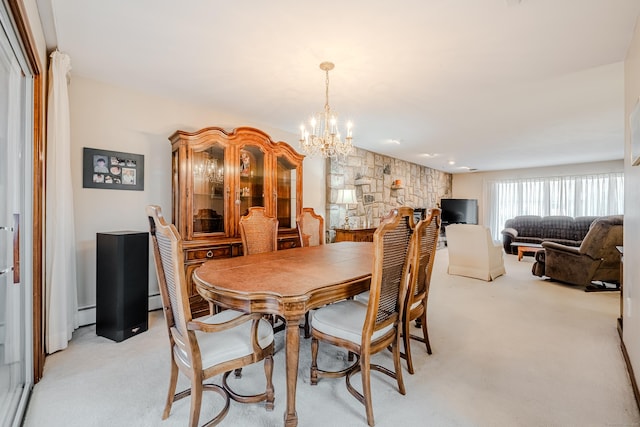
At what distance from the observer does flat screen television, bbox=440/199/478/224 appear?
873 centimetres

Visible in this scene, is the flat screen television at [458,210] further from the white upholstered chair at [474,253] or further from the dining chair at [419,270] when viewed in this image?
the dining chair at [419,270]

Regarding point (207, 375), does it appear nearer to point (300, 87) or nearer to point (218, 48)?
point (218, 48)

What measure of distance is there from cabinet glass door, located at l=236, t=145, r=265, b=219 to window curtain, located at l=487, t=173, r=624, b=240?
25.5 feet

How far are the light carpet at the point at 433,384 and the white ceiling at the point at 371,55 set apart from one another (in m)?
2.28

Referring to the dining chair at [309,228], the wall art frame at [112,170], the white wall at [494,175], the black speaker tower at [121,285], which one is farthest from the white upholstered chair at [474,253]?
the white wall at [494,175]

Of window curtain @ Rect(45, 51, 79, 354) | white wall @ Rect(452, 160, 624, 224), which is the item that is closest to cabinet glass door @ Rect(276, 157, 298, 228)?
window curtain @ Rect(45, 51, 79, 354)

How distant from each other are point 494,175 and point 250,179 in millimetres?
7946

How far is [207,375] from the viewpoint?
1372 mm

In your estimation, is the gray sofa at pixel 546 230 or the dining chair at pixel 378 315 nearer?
the dining chair at pixel 378 315

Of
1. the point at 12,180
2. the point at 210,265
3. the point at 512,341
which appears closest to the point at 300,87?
the point at 210,265

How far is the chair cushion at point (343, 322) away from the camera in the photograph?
5.30 ft

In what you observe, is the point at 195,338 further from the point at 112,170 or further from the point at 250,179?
the point at 250,179

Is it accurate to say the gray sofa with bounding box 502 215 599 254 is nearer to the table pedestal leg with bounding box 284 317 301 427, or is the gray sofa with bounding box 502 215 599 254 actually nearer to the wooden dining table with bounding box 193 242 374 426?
the wooden dining table with bounding box 193 242 374 426

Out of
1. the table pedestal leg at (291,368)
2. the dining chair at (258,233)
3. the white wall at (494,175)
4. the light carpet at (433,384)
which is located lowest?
the light carpet at (433,384)
